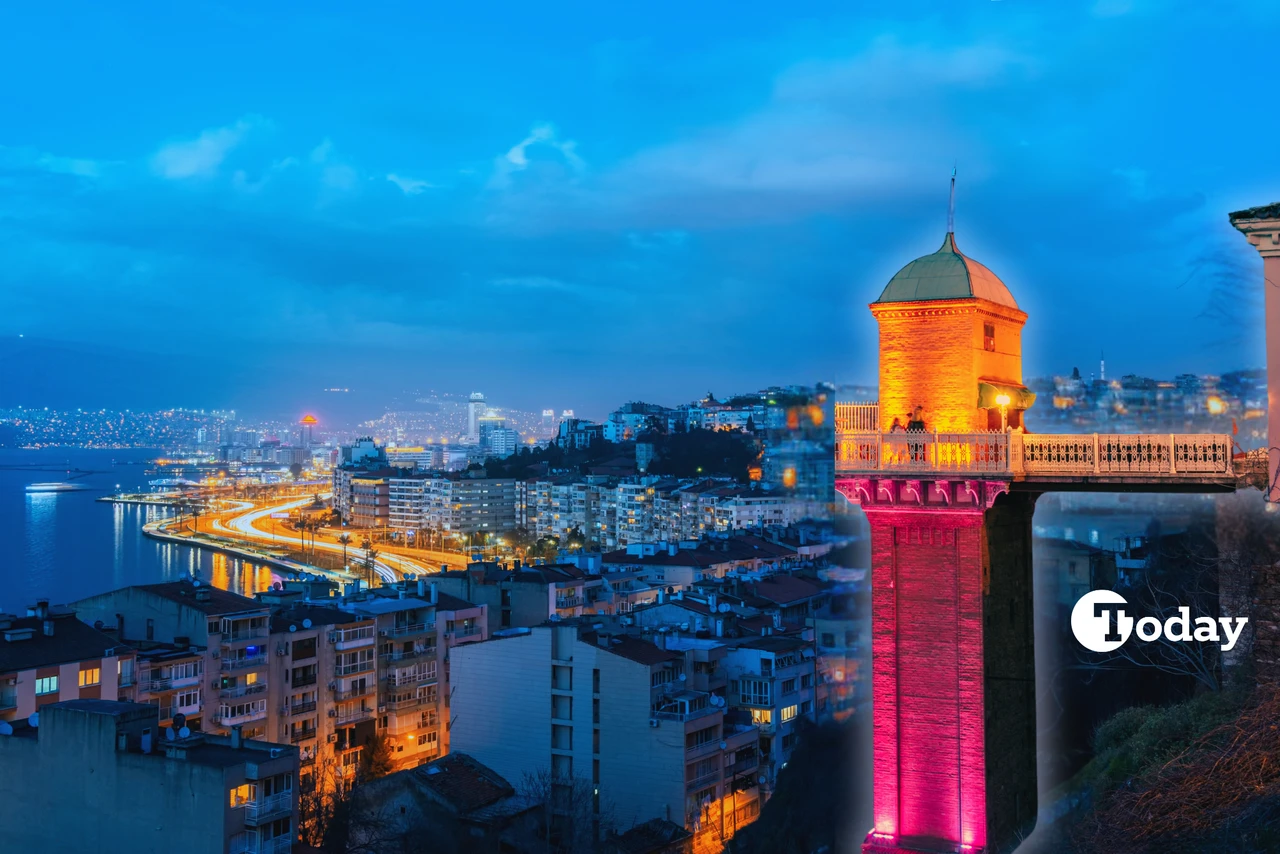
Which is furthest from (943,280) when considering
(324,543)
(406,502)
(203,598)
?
(406,502)

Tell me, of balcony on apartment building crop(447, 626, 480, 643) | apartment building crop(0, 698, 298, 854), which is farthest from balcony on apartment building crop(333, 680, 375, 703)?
apartment building crop(0, 698, 298, 854)

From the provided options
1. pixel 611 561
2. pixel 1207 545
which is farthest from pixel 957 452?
pixel 611 561

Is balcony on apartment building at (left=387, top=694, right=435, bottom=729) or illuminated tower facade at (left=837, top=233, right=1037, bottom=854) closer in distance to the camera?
illuminated tower facade at (left=837, top=233, right=1037, bottom=854)

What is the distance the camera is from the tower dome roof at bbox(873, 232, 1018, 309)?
24.3 ft

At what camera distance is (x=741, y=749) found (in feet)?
50.5

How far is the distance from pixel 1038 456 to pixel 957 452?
49cm

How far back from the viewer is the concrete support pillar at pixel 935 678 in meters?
7.28

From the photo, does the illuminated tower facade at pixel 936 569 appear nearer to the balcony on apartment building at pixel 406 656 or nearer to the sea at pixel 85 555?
the balcony on apartment building at pixel 406 656

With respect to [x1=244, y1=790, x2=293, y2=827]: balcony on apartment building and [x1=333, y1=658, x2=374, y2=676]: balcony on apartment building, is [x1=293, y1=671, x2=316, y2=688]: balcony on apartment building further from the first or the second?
[x1=244, y1=790, x2=293, y2=827]: balcony on apartment building

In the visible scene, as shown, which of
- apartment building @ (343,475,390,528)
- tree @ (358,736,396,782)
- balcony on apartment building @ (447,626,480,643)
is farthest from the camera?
apartment building @ (343,475,390,528)

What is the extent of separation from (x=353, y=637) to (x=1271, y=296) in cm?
1473

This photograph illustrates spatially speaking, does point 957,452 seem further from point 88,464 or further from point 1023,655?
point 88,464

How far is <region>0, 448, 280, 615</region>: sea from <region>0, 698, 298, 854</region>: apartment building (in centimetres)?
1010

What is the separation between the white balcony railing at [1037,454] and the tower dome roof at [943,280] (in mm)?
899
